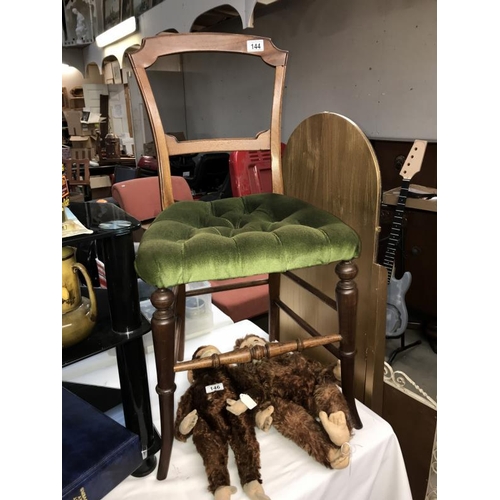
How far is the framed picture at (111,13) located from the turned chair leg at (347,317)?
5586 mm

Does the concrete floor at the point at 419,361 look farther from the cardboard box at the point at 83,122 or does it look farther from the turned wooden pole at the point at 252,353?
the cardboard box at the point at 83,122

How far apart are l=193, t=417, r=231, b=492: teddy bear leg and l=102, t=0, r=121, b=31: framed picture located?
5.67m

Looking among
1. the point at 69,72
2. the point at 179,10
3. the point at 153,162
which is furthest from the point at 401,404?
the point at 69,72

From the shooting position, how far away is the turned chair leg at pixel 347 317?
801 mm

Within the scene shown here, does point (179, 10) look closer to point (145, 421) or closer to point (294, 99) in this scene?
point (294, 99)

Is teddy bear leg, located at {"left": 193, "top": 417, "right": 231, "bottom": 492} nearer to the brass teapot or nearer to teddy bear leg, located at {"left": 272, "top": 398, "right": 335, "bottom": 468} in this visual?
teddy bear leg, located at {"left": 272, "top": 398, "right": 335, "bottom": 468}

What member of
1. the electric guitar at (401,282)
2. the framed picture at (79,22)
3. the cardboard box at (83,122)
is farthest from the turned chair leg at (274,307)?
the framed picture at (79,22)

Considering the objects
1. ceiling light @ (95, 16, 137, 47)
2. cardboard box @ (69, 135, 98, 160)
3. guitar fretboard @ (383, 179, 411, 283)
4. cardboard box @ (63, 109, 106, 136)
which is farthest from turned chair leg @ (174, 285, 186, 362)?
cardboard box @ (63, 109, 106, 136)

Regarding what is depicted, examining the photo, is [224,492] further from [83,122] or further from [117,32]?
[83,122]

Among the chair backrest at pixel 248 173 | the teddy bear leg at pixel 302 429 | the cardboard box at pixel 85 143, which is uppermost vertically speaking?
the cardboard box at pixel 85 143

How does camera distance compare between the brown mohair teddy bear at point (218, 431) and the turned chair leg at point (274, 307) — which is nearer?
the brown mohair teddy bear at point (218, 431)

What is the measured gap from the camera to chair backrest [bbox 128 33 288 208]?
3.22 ft
